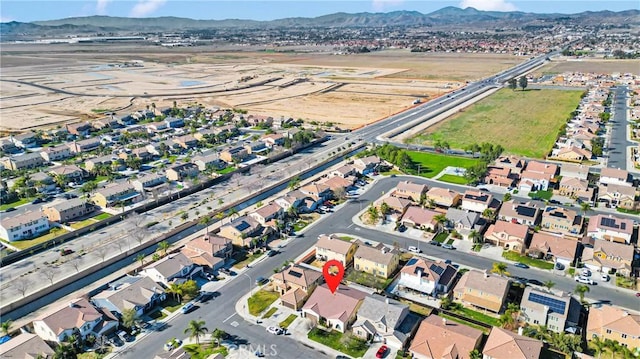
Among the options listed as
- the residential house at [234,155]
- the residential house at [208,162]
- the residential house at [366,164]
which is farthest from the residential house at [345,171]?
the residential house at [208,162]

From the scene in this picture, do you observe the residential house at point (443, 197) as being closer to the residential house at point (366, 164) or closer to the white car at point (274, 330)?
the residential house at point (366, 164)

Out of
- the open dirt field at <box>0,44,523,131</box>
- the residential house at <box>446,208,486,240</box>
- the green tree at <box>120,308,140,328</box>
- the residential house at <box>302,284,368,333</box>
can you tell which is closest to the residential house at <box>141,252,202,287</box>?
the green tree at <box>120,308,140,328</box>

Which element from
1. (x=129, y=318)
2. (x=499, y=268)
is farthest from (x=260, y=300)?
(x=499, y=268)

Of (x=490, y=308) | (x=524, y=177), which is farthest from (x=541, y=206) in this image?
(x=490, y=308)

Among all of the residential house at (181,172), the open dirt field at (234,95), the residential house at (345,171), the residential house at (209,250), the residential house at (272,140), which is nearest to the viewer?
the residential house at (209,250)

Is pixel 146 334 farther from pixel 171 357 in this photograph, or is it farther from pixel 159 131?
pixel 159 131

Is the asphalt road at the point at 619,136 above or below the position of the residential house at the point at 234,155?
below
